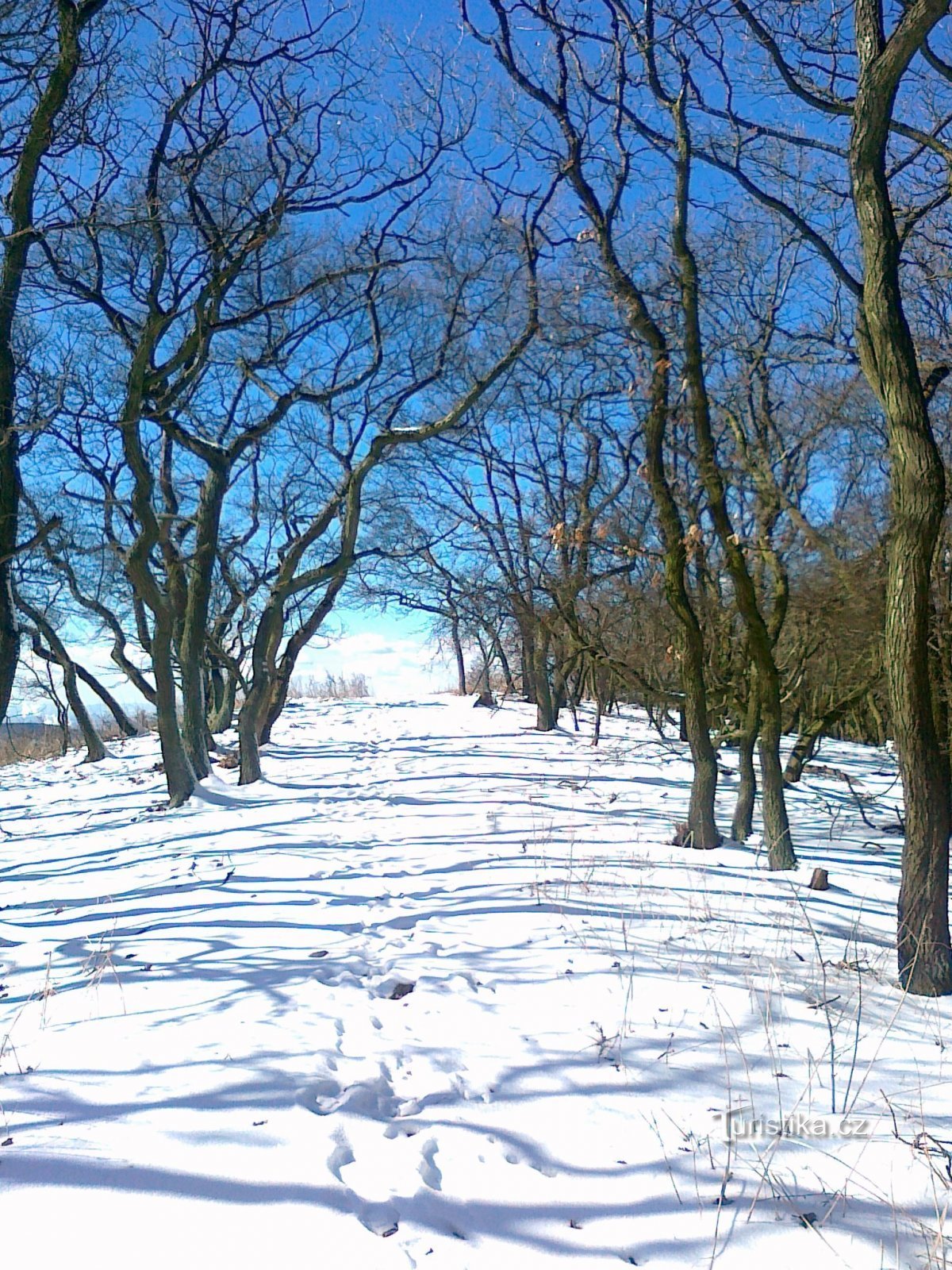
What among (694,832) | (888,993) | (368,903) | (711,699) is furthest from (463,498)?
(888,993)

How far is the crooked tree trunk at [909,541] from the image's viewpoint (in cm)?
366

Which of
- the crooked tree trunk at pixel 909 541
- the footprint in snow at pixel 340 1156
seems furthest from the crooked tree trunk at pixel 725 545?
the footprint in snow at pixel 340 1156

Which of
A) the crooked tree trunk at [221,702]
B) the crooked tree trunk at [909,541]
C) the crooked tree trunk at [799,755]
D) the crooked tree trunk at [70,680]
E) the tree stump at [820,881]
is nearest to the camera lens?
the crooked tree trunk at [909,541]

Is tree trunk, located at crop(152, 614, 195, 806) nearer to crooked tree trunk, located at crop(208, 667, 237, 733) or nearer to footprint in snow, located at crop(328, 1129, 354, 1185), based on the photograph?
footprint in snow, located at crop(328, 1129, 354, 1185)

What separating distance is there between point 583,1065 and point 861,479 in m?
10.0

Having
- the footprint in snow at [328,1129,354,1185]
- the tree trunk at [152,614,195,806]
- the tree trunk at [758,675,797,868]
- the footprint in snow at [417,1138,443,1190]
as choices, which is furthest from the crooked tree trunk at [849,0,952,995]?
the tree trunk at [152,614,195,806]

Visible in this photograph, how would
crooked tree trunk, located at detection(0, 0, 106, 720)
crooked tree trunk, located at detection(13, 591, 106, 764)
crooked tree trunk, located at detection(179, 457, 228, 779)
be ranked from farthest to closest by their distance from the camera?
crooked tree trunk, located at detection(13, 591, 106, 764) → crooked tree trunk, located at detection(179, 457, 228, 779) → crooked tree trunk, located at detection(0, 0, 106, 720)

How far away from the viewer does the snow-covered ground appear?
6.67 feet

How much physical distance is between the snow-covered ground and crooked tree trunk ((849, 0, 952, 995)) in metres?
0.37

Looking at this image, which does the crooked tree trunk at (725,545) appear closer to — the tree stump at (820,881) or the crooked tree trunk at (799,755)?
the tree stump at (820,881)

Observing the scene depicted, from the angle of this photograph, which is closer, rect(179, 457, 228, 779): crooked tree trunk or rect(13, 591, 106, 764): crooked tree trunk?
rect(179, 457, 228, 779): crooked tree trunk

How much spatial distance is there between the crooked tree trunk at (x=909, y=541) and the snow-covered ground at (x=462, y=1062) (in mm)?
366

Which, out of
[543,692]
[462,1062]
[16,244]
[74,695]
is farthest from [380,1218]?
[74,695]

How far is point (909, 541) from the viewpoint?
3719 millimetres
